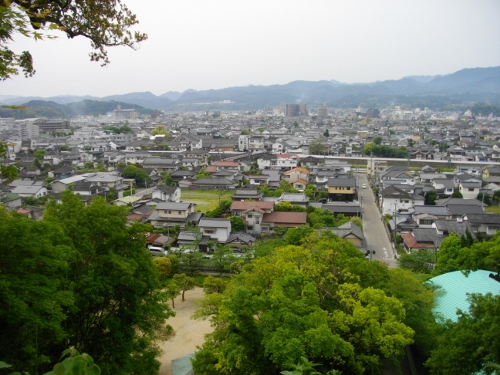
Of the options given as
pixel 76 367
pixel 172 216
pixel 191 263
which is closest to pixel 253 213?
pixel 172 216

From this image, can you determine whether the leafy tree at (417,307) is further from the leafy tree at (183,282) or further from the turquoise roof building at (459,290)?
the leafy tree at (183,282)

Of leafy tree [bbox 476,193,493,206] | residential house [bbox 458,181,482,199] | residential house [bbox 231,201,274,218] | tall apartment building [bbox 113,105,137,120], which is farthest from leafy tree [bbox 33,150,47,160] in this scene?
tall apartment building [bbox 113,105,137,120]

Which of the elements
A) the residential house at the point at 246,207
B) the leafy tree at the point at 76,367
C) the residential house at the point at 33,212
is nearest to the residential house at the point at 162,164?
the residential house at the point at 33,212

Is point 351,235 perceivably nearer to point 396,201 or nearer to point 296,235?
point 296,235

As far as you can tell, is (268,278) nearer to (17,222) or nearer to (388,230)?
(17,222)

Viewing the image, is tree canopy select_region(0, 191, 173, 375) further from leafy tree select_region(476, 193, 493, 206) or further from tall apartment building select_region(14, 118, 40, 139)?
tall apartment building select_region(14, 118, 40, 139)

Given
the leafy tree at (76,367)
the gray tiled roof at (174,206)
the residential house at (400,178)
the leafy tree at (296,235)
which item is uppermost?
the leafy tree at (76,367)

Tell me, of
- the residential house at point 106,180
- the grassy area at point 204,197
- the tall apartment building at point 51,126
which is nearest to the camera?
the grassy area at point 204,197
